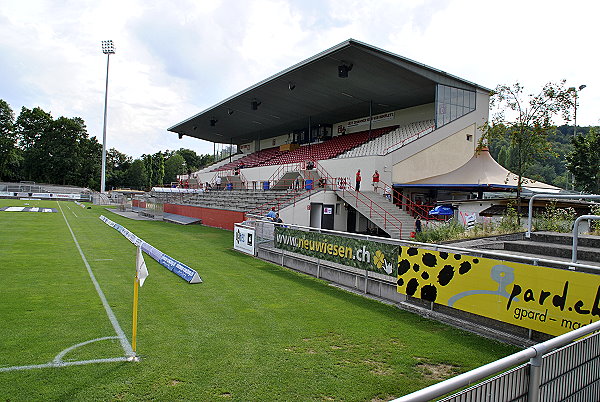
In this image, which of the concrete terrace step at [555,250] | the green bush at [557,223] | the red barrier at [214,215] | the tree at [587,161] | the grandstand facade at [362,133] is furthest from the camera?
the tree at [587,161]

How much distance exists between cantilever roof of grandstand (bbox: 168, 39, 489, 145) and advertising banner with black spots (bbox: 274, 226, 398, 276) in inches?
634

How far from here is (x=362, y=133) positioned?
4053 centimetres

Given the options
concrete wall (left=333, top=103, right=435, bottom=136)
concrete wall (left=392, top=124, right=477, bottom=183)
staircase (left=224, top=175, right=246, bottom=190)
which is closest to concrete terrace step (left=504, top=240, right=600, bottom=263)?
concrete wall (left=392, top=124, right=477, bottom=183)

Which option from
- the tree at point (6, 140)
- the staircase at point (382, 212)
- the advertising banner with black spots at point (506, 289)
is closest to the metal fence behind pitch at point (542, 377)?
the advertising banner with black spots at point (506, 289)

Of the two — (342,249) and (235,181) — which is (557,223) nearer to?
(342,249)

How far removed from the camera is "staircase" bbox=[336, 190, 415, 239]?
2289cm

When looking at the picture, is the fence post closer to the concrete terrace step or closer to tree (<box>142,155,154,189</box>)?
the concrete terrace step

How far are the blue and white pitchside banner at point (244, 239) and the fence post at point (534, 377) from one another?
14631 mm

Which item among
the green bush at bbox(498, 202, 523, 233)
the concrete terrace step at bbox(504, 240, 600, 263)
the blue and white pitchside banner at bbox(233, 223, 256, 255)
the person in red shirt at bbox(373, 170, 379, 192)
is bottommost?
the blue and white pitchside banner at bbox(233, 223, 256, 255)

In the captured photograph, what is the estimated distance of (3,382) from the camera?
523cm

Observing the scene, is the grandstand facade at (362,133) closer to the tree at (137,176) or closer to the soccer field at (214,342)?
the soccer field at (214,342)

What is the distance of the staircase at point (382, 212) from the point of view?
75.1 ft

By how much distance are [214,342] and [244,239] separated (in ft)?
37.1

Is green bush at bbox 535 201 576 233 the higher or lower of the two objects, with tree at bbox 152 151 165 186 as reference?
lower
